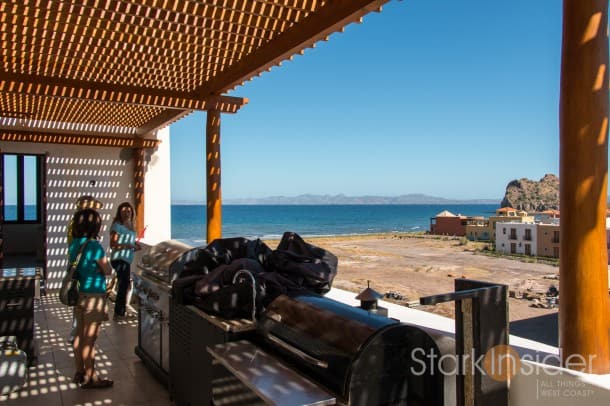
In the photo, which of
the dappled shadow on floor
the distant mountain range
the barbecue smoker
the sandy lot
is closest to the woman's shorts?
the barbecue smoker

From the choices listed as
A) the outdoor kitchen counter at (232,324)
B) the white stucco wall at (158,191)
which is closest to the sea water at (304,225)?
the white stucco wall at (158,191)

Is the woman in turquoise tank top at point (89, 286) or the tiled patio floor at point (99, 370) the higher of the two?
the woman in turquoise tank top at point (89, 286)

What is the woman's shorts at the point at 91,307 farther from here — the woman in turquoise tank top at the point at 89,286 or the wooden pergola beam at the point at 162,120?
the wooden pergola beam at the point at 162,120

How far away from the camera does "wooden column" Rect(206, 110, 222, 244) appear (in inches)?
214

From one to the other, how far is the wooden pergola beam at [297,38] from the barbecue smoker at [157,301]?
176 centimetres

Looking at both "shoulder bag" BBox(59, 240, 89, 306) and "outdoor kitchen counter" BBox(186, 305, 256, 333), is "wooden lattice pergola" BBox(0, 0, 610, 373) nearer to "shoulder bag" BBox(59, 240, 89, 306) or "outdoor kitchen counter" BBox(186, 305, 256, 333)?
"outdoor kitchen counter" BBox(186, 305, 256, 333)

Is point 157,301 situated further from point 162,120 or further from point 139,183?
point 139,183

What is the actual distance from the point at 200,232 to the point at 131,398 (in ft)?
180

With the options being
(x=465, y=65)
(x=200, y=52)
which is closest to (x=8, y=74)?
(x=200, y=52)

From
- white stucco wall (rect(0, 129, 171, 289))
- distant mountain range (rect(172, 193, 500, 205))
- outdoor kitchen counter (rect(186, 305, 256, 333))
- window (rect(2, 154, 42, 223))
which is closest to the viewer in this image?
outdoor kitchen counter (rect(186, 305, 256, 333))

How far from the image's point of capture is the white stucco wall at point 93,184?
763cm

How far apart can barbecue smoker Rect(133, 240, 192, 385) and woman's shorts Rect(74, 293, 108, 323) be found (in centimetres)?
37

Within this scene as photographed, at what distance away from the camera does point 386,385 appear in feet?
5.18

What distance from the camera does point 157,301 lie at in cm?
351
